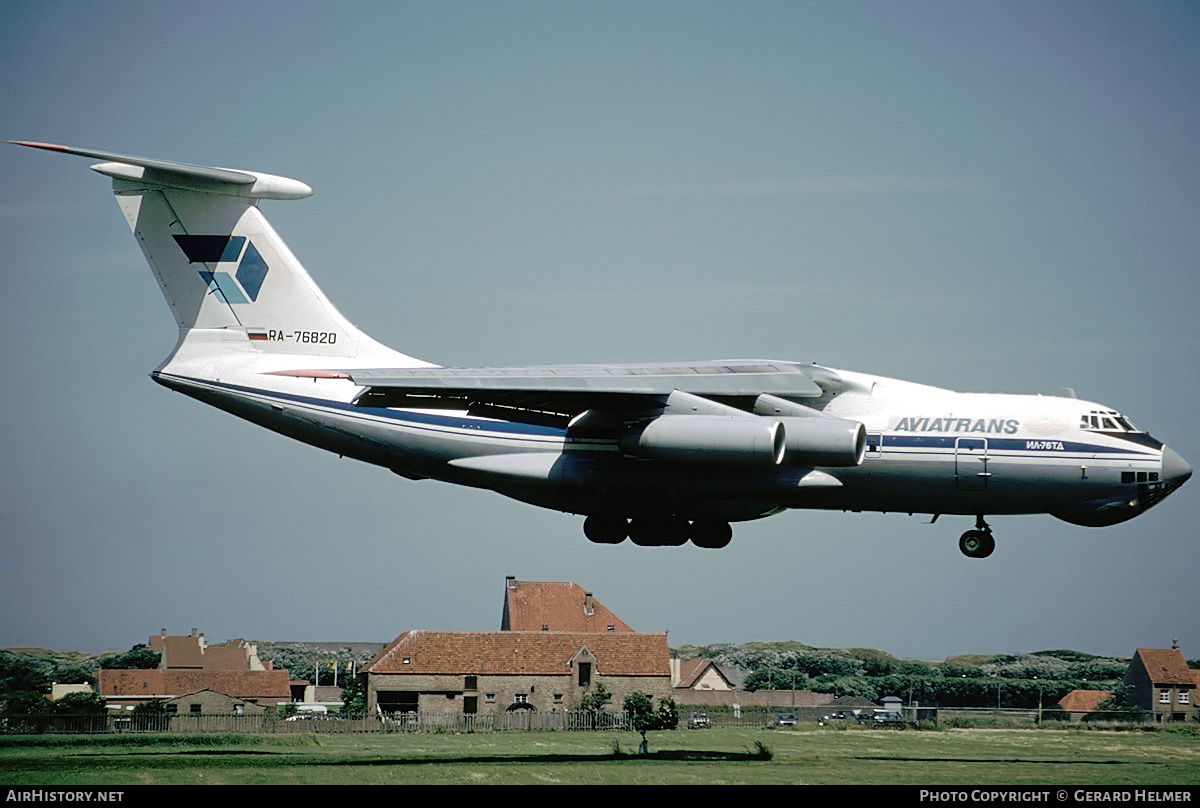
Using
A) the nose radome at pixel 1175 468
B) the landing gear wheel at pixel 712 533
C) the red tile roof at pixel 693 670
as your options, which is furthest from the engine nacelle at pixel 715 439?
the red tile roof at pixel 693 670

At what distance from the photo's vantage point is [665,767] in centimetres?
1777

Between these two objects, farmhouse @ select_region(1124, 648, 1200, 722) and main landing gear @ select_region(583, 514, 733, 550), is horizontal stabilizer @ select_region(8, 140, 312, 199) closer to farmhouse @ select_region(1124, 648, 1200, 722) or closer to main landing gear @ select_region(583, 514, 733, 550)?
main landing gear @ select_region(583, 514, 733, 550)

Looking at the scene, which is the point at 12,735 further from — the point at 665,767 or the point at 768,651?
the point at 768,651

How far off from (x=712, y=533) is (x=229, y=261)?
836cm

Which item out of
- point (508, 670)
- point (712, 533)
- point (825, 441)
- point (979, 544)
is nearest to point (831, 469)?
point (825, 441)

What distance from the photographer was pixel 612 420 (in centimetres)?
1864

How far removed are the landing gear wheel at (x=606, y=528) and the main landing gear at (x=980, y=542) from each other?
15.4 ft

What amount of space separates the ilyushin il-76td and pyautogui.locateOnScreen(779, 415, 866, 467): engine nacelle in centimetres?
2

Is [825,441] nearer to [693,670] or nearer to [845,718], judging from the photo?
[845,718]

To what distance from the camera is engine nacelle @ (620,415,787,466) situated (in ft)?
55.1

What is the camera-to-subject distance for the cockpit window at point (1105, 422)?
17.1m

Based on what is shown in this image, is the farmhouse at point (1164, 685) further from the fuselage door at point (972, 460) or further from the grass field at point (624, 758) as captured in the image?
the fuselage door at point (972, 460)

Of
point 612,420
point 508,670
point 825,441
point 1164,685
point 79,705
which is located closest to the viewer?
point 825,441
